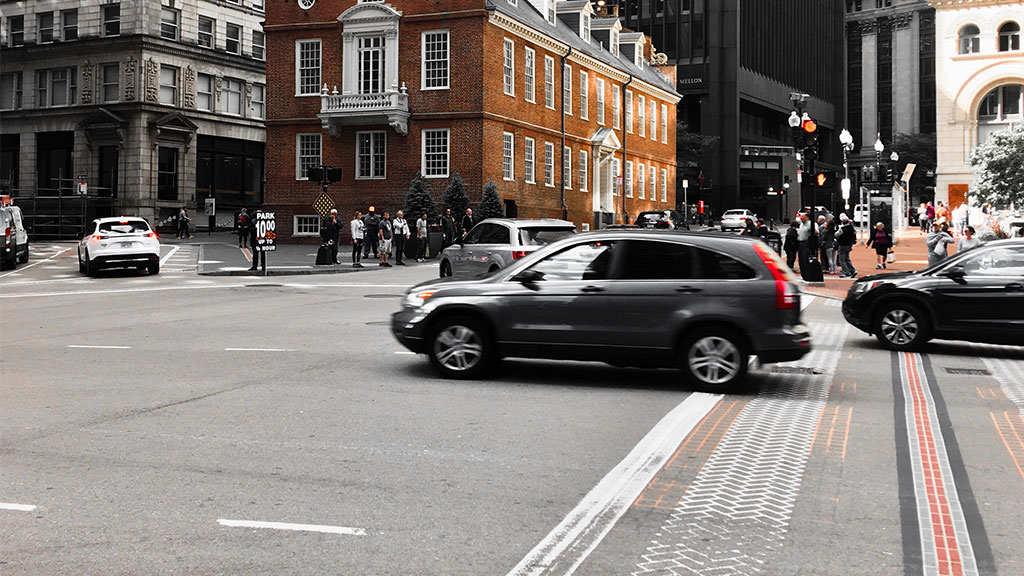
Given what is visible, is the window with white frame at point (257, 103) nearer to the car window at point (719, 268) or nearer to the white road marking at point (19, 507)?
the car window at point (719, 268)

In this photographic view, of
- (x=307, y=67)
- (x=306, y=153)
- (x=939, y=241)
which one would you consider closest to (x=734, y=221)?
(x=306, y=153)

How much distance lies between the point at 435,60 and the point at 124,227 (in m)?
18.2

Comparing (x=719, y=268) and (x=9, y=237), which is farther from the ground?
(x=9, y=237)

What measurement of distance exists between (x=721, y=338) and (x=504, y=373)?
8.10 ft

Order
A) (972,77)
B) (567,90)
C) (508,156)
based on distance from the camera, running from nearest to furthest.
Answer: (508,156) → (567,90) → (972,77)

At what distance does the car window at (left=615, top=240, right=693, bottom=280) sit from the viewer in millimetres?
9812

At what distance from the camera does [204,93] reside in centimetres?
6147

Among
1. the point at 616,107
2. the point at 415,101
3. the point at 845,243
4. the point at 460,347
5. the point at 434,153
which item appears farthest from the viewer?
the point at 616,107

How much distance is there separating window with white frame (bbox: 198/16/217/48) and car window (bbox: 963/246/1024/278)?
5595 cm

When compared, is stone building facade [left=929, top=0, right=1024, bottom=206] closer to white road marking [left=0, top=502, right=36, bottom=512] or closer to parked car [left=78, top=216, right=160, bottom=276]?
parked car [left=78, top=216, right=160, bottom=276]

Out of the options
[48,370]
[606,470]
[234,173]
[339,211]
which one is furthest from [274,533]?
[234,173]

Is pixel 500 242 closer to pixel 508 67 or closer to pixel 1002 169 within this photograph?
pixel 508 67

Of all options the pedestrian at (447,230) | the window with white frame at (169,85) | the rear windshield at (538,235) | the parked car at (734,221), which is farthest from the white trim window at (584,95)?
the rear windshield at (538,235)

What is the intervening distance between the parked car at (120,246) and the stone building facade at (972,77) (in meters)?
53.1
